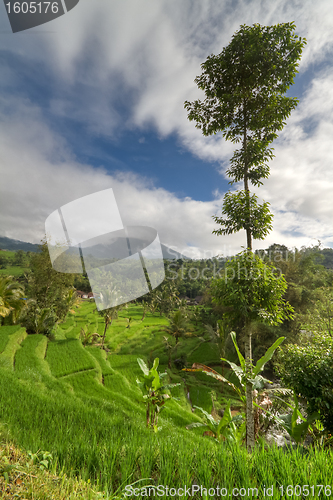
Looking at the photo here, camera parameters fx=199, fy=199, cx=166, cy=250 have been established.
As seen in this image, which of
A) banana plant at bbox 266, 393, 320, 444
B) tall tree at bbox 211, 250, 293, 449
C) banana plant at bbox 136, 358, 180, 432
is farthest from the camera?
banana plant at bbox 136, 358, 180, 432

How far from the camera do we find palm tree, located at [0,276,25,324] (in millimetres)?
15739

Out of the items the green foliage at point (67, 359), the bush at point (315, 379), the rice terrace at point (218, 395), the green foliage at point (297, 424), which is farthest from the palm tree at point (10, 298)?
the bush at point (315, 379)

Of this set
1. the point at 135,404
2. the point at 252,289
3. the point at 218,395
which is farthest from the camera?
the point at 218,395

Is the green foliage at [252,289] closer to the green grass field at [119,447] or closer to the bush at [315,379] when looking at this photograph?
the bush at [315,379]

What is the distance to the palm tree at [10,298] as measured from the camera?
620 inches

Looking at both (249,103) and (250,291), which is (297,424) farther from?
(249,103)

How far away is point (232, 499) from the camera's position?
1.88 meters

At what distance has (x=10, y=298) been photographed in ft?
55.8

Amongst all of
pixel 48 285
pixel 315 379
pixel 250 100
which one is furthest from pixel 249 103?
pixel 48 285

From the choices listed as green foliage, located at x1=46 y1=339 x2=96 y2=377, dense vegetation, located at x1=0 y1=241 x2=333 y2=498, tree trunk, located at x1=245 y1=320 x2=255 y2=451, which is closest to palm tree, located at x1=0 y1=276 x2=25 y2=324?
dense vegetation, located at x1=0 y1=241 x2=333 y2=498

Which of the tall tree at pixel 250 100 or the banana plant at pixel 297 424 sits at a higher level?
the tall tree at pixel 250 100

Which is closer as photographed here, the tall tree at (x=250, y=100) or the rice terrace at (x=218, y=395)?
the rice terrace at (x=218, y=395)

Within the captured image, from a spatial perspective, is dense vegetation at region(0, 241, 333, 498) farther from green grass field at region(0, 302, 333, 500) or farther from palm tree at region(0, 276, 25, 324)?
palm tree at region(0, 276, 25, 324)

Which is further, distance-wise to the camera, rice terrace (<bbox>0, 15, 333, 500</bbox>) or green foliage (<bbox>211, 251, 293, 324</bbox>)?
green foliage (<bbox>211, 251, 293, 324</bbox>)
